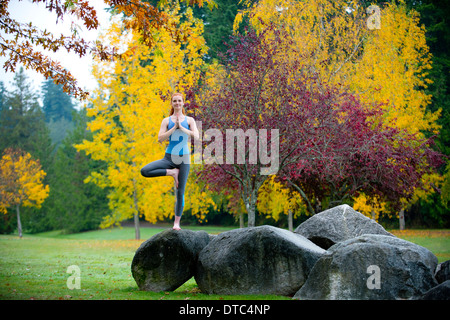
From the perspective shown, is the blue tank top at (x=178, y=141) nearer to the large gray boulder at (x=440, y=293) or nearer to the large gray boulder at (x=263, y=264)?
the large gray boulder at (x=263, y=264)

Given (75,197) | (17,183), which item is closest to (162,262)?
(17,183)

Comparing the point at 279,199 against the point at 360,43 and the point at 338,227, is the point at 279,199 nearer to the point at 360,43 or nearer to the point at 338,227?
the point at 360,43

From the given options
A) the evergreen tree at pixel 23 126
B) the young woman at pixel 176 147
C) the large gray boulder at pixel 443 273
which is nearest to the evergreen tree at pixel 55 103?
the evergreen tree at pixel 23 126

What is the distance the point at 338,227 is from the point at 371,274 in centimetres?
243

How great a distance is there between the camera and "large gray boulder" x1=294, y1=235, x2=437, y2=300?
6082mm

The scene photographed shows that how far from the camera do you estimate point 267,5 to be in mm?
16219

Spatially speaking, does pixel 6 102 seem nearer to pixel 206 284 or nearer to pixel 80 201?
pixel 80 201

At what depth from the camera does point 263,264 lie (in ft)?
22.8

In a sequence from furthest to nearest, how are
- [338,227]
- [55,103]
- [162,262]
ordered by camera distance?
1. [55,103]
2. [338,227]
3. [162,262]

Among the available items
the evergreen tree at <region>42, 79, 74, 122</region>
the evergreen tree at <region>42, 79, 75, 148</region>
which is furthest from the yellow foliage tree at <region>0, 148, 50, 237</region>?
the evergreen tree at <region>42, 79, 74, 122</region>

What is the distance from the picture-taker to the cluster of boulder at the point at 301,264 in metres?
6.12
